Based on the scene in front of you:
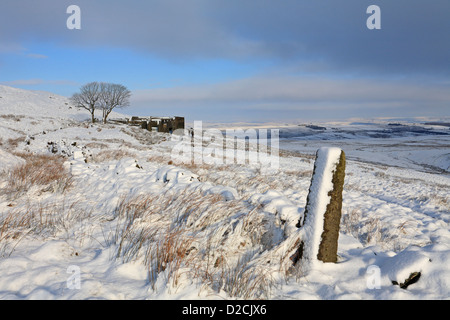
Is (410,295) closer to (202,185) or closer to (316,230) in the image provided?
(316,230)

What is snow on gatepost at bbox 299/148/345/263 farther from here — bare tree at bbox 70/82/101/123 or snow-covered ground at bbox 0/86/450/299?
bare tree at bbox 70/82/101/123

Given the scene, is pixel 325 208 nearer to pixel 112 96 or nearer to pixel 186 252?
pixel 186 252

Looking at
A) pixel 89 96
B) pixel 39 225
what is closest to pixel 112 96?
pixel 89 96

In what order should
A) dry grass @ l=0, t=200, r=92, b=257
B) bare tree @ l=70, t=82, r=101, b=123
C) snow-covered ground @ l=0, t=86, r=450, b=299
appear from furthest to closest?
bare tree @ l=70, t=82, r=101, b=123 → dry grass @ l=0, t=200, r=92, b=257 → snow-covered ground @ l=0, t=86, r=450, b=299

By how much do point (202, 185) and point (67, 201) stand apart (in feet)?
8.74

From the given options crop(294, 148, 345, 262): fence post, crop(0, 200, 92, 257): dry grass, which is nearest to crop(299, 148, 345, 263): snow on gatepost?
crop(294, 148, 345, 262): fence post

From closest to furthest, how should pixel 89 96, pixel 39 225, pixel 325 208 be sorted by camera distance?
pixel 325 208, pixel 39 225, pixel 89 96

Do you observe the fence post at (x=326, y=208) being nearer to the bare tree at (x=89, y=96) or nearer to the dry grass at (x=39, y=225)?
the dry grass at (x=39, y=225)

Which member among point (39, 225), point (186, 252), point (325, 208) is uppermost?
point (325, 208)

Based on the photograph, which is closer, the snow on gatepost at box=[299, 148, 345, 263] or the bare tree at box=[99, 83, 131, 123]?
the snow on gatepost at box=[299, 148, 345, 263]

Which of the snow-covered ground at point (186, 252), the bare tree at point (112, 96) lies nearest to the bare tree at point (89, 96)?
the bare tree at point (112, 96)
